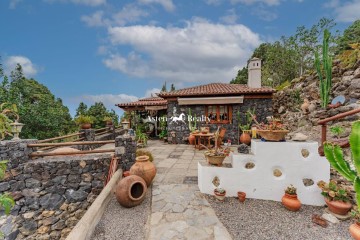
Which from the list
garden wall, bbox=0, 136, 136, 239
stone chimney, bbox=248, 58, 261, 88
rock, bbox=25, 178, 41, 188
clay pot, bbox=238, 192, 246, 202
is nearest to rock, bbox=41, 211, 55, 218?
garden wall, bbox=0, 136, 136, 239

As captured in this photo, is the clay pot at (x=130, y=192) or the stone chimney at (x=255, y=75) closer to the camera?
the clay pot at (x=130, y=192)

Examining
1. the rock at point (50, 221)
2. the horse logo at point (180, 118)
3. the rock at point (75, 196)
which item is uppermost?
the horse logo at point (180, 118)

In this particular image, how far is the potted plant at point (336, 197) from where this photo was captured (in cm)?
338

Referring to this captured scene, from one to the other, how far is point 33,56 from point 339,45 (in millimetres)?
24273

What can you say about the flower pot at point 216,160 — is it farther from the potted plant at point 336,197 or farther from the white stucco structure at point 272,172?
the potted plant at point 336,197

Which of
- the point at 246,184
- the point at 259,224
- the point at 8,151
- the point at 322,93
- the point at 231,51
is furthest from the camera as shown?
the point at 231,51

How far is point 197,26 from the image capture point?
899cm

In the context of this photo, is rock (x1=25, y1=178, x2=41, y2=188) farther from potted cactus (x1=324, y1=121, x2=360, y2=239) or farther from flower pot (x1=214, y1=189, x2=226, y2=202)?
potted cactus (x1=324, y1=121, x2=360, y2=239)

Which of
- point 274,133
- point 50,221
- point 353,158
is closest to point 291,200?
point 274,133

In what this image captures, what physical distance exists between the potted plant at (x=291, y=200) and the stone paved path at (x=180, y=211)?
5.35 ft

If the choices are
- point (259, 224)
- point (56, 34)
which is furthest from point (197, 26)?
point (259, 224)

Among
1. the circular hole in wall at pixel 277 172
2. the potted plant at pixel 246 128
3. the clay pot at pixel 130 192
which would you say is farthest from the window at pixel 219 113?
the clay pot at pixel 130 192

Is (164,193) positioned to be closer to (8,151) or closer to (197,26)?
(8,151)

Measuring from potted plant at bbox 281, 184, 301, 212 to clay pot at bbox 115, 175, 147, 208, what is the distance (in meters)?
3.15
